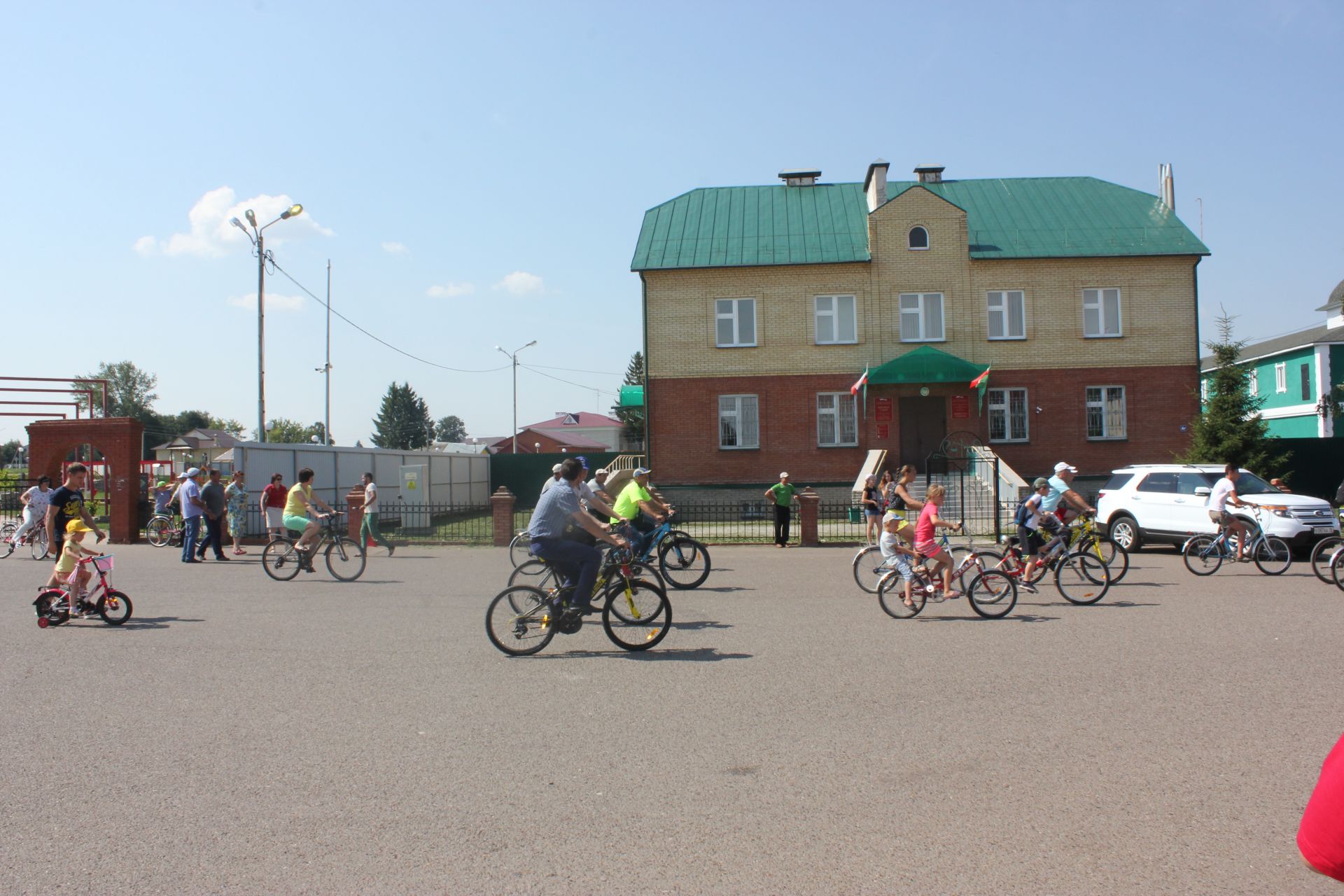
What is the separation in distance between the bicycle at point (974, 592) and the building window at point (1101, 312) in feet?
76.5

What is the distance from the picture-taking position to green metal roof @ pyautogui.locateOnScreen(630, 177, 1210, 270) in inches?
1281

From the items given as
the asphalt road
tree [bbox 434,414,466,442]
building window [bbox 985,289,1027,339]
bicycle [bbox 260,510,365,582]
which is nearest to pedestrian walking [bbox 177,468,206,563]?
bicycle [bbox 260,510,365,582]

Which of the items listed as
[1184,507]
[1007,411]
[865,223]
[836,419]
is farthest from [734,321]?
[1184,507]

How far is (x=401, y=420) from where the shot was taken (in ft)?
386

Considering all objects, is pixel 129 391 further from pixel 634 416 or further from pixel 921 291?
pixel 921 291

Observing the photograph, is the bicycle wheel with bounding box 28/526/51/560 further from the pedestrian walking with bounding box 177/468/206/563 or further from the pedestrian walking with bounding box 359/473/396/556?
the pedestrian walking with bounding box 359/473/396/556

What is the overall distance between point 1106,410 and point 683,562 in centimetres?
2223

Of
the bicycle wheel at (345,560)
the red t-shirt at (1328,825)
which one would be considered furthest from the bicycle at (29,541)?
the red t-shirt at (1328,825)

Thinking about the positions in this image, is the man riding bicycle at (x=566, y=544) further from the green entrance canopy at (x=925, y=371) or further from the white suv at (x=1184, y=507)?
the green entrance canopy at (x=925, y=371)

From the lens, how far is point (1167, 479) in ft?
65.7

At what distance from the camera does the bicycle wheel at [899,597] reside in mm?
11609

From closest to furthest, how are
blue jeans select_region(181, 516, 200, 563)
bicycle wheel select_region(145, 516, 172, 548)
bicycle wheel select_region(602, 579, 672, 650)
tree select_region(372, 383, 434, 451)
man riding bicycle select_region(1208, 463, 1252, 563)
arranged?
bicycle wheel select_region(602, 579, 672, 650) < man riding bicycle select_region(1208, 463, 1252, 563) < blue jeans select_region(181, 516, 200, 563) < bicycle wheel select_region(145, 516, 172, 548) < tree select_region(372, 383, 434, 451)

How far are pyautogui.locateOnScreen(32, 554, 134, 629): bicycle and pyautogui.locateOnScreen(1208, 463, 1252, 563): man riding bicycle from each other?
51.3 ft

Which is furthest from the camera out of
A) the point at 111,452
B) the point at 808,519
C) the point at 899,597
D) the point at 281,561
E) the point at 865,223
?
the point at 865,223
